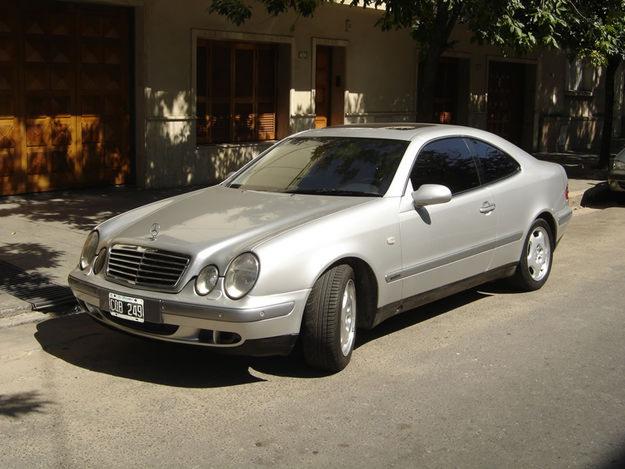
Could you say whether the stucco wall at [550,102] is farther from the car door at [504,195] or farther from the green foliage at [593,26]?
the car door at [504,195]

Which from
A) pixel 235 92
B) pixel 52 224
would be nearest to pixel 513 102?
pixel 235 92

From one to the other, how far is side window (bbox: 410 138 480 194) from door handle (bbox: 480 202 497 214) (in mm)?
175

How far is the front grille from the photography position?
17.3 ft

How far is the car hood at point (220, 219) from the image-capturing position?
5.32 metres

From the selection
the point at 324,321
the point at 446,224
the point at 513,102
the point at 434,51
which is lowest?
the point at 324,321

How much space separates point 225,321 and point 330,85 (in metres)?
12.7

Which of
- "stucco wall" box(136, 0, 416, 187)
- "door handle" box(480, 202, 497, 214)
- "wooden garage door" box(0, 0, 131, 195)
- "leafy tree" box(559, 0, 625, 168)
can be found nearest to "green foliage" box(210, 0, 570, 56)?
"leafy tree" box(559, 0, 625, 168)

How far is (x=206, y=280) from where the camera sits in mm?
5156

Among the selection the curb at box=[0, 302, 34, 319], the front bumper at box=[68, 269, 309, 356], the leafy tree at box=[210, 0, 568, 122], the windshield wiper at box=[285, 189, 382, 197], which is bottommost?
the curb at box=[0, 302, 34, 319]

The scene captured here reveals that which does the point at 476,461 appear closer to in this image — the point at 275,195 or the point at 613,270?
the point at 275,195

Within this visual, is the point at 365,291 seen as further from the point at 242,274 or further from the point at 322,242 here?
the point at 242,274

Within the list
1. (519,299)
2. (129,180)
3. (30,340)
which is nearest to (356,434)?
(30,340)

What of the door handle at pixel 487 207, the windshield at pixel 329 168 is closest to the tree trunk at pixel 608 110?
the door handle at pixel 487 207

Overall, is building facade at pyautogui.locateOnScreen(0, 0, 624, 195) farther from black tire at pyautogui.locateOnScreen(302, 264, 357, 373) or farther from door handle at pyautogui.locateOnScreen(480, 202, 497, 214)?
black tire at pyautogui.locateOnScreen(302, 264, 357, 373)
